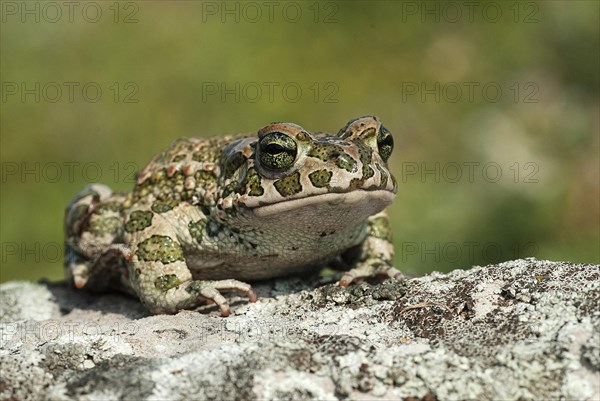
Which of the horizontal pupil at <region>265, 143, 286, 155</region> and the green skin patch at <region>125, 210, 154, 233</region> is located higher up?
the horizontal pupil at <region>265, 143, 286, 155</region>

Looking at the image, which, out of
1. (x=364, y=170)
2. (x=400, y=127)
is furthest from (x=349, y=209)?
(x=400, y=127)

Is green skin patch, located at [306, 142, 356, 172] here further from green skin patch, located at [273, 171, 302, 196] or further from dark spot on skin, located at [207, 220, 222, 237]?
dark spot on skin, located at [207, 220, 222, 237]

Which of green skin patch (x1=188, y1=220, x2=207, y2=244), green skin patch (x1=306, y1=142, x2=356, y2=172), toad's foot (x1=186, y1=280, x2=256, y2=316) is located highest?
green skin patch (x1=306, y1=142, x2=356, y2=172)

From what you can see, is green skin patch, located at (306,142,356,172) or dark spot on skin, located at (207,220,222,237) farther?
dark spot on skin, located at (207,220,222,237)

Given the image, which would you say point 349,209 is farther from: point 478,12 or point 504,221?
point 478,12

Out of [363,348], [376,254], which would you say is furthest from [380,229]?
[363,348]

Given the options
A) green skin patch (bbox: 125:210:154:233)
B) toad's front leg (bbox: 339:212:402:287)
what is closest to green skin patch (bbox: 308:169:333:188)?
toad's front leg (bbox: 339:212:402:287)
